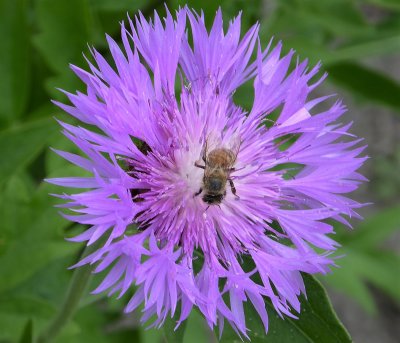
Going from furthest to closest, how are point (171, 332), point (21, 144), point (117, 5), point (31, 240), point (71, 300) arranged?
point (117, 5)
point (31, 240)
point (21, 144)
point (71, 300)
point (171, 332)

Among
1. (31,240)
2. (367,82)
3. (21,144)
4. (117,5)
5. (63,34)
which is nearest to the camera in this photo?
(21,144)

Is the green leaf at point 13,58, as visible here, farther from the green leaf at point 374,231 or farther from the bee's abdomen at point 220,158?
the green leaf at point 374,231

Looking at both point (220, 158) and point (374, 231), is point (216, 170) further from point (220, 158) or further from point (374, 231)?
point (374, 231)

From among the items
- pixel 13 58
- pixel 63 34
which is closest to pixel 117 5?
pixel 63 34

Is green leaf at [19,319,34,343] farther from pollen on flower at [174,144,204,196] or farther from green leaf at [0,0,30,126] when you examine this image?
green leaf at [0,0,30,126]

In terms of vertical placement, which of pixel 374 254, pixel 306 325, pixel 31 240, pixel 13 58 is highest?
pixel 13 58

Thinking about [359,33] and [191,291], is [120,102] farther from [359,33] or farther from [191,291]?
[359,33]
